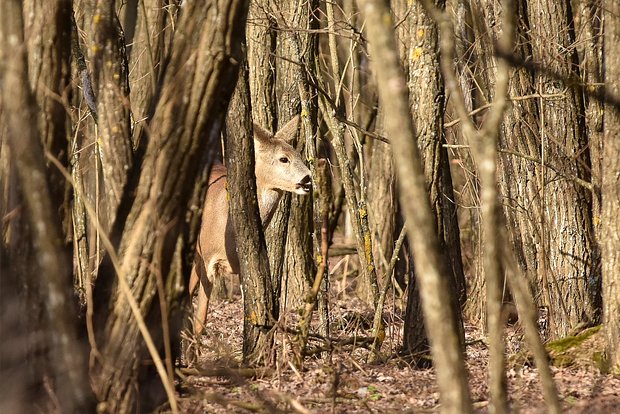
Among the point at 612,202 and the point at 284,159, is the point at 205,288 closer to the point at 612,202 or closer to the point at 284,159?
the point at 284,159

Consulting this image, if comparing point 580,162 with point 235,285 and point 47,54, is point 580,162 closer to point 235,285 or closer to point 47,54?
point 47,54

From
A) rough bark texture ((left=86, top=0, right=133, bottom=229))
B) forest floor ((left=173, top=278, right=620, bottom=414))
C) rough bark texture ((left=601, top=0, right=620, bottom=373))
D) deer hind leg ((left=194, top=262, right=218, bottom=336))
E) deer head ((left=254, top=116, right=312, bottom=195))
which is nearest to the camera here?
rough bark texture ((left=86, top=0, right=133, bottom=229))

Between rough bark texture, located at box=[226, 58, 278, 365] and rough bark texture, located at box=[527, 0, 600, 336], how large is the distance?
8.62 ft

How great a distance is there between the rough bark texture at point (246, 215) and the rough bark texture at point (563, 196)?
2.63 metres

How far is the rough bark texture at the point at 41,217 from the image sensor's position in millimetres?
5133

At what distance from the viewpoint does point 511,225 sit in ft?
34.7

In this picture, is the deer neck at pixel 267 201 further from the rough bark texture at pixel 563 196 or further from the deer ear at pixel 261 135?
the rough bark texture at pixel 563 196

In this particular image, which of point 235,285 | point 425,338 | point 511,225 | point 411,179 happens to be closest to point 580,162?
point 511,225

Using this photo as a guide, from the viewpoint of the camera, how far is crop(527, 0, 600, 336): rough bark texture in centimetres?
899

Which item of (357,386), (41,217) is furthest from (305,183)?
(41,217)

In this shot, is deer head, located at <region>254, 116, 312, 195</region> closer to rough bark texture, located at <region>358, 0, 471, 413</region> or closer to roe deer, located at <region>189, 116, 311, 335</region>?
roe deer, located at <region>189, 116, 311, 335</region>

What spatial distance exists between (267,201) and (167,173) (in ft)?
19.1

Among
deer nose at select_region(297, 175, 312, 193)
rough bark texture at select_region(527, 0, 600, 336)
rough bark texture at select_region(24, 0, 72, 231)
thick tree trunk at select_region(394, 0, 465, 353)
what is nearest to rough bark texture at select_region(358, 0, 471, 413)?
rough bark texture at select_region(24, 0, 72, 231)

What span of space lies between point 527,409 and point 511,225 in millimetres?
4221
